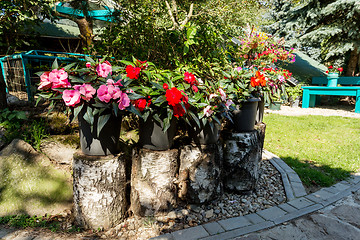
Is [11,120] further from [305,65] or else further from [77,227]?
[305,65]

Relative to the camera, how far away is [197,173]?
7.30ft

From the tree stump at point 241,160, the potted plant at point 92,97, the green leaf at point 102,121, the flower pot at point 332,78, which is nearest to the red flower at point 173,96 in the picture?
the potted plant at point 92,97

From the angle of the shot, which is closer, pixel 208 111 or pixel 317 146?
pixel 208 111

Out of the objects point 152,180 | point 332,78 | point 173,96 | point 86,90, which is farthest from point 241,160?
point 332,78

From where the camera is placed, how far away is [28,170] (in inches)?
89.0

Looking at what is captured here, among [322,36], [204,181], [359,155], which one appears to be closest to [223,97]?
[204,181]

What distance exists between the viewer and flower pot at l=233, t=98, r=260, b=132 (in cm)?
249

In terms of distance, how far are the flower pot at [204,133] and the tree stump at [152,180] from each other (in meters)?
0.27

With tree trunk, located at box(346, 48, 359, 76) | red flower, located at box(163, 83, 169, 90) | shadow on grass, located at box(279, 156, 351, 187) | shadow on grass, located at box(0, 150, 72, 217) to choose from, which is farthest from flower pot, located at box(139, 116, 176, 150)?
tree trunk, located at box(346, 48, 359, 76)

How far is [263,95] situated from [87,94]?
2033 millimetres

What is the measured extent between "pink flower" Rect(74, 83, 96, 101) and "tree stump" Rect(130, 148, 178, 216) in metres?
0.70

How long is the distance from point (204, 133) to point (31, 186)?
179 centimetres

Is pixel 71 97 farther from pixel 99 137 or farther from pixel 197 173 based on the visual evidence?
pixel 197 173

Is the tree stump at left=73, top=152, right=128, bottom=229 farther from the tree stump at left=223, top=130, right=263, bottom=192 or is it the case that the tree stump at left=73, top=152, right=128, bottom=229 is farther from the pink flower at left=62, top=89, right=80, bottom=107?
the tree stump at left=223, top=130, right=263, bottom=192
